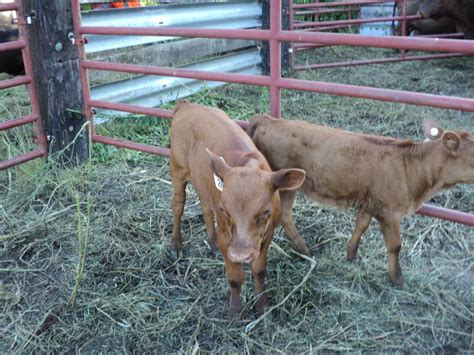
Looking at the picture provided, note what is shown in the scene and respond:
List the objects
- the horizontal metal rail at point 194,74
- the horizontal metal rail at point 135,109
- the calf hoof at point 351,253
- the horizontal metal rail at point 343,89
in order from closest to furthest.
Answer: the horizontal metal rail at point 343,89, the calf hoof at point 351,253, the horizontal metal rail at point 194,74, the horizontal metal rail at point 135,109

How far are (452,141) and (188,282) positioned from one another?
1.76 meters

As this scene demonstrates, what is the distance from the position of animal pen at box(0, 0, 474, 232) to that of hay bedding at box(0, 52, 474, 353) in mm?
399

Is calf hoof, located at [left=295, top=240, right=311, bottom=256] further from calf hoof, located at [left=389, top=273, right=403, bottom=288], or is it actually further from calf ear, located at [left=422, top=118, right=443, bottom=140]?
calf ear, located at [left=422, top=118, right=443, bottom=140]

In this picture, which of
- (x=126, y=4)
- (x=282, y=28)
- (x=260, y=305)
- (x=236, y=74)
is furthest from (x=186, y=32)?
(x=126, y=4)

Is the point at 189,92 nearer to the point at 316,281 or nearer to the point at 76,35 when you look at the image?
the point at 76,35

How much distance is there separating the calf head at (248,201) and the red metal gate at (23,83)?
2.62 metres

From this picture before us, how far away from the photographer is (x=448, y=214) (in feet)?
11.3

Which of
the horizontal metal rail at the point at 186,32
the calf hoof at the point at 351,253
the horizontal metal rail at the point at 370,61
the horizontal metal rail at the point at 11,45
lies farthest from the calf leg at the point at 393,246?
the horizontal metal rail at the point at 370,61

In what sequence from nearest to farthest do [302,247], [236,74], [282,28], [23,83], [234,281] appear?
[234,281], [302,247], [236,74], [23,83], [282,28]

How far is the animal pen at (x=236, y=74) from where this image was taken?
10.9ft

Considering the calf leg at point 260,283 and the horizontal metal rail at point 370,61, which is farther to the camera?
the horizontal metal rail at point 370,61

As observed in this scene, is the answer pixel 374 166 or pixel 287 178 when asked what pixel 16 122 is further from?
pixel 374 166

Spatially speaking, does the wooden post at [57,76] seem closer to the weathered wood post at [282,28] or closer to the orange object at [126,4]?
the weathered wood post at [282,28]

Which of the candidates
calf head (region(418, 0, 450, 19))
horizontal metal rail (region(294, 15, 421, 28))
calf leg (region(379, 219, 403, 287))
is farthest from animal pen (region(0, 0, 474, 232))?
calf head (region(418, 0, 450, 19))
